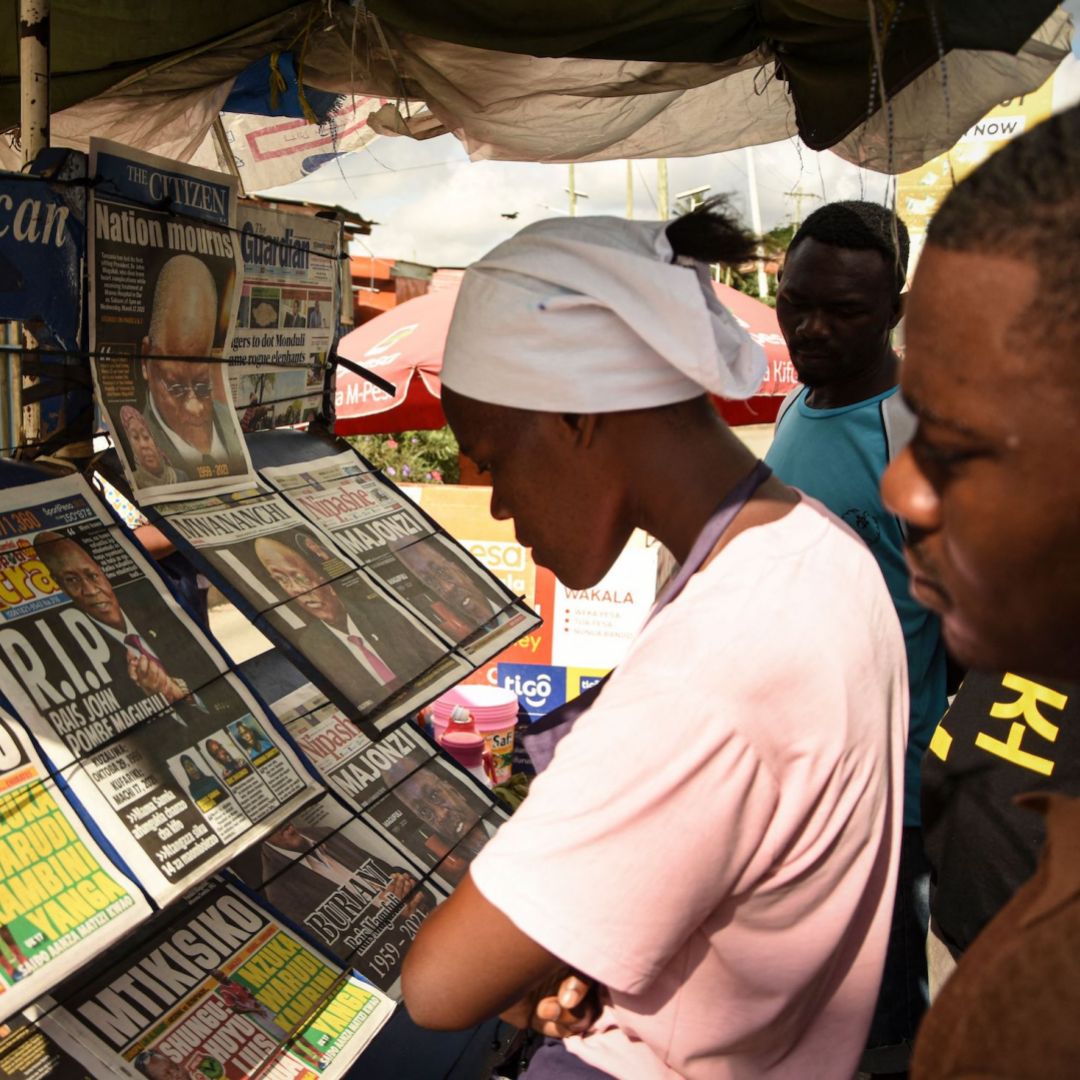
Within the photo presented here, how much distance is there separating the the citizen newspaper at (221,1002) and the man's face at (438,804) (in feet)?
1.47

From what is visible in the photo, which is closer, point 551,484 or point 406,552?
point 551,484

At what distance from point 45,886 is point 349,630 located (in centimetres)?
59

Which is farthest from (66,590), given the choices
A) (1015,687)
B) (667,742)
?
(1015,687)

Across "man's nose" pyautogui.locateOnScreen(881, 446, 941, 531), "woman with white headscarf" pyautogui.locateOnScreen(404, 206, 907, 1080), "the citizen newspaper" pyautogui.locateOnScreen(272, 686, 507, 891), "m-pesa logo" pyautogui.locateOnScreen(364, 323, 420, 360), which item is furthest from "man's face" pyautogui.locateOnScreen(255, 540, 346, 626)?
"m-pesa logo" pyautogui.locateOnScreen(364, 323, 420, 360)

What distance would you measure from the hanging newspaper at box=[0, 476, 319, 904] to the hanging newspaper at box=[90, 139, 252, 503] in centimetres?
15

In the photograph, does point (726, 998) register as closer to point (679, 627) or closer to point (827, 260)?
point (679, 627)

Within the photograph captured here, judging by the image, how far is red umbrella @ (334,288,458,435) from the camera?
579cm

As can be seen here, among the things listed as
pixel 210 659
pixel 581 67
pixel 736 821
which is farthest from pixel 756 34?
pixel 736 821

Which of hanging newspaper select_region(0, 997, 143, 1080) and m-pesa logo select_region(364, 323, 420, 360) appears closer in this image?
hanging newspaper select_region(0, 997, 143, 1080)

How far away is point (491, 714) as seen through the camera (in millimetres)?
4086

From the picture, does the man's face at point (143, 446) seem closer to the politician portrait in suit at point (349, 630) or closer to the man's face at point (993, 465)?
the politician portrait in suit at point (349, 630)

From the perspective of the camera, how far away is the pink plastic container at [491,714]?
4047mm

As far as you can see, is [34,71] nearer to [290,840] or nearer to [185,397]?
[185,397]

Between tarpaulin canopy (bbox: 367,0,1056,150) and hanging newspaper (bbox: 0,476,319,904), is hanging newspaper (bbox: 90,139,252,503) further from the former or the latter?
tarpaulin canopy (bbox: 367,0,1056,150)
